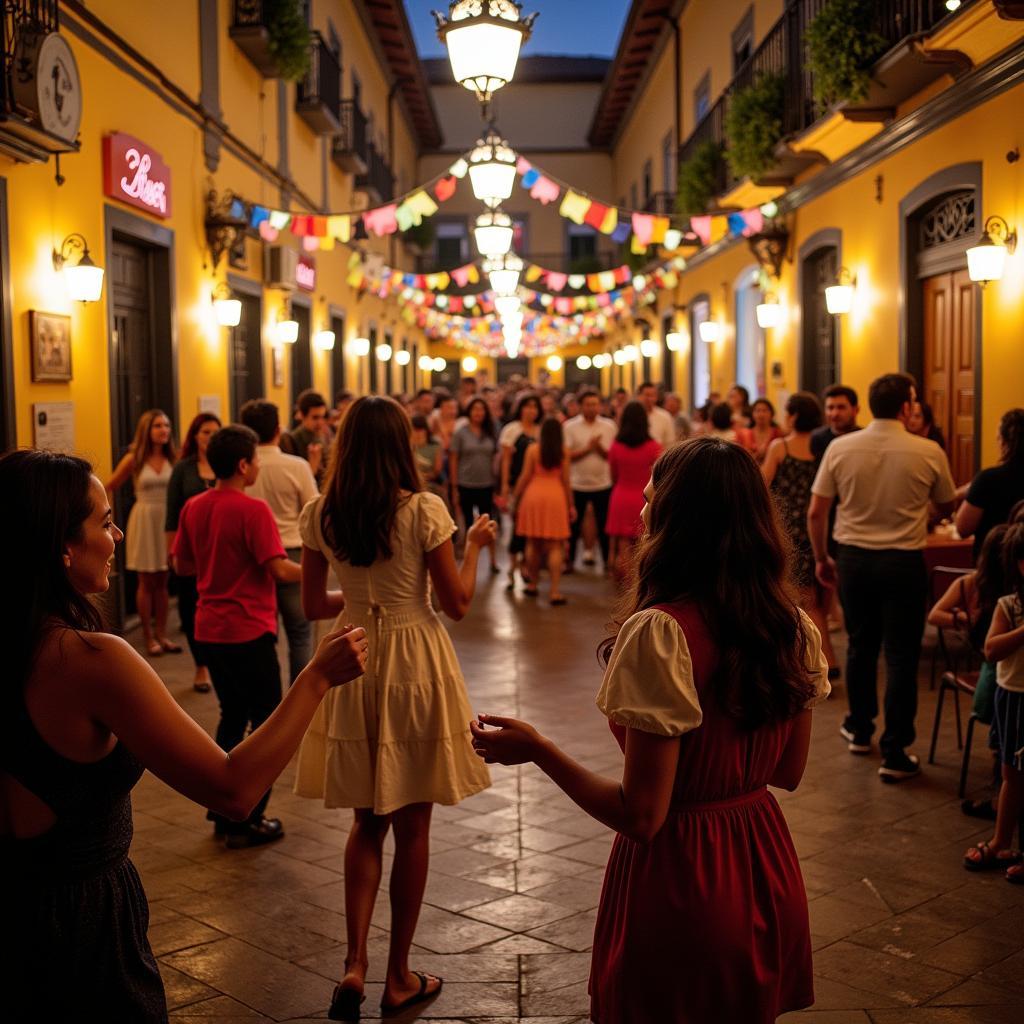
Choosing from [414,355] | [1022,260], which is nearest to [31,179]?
[1022,260]

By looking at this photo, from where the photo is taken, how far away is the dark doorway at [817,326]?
43.0ft

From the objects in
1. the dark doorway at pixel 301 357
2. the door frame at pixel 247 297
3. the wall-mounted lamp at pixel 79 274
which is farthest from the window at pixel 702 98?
the wall-mounted lamp at pixel 79 274

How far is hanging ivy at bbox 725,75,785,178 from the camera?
1283cm

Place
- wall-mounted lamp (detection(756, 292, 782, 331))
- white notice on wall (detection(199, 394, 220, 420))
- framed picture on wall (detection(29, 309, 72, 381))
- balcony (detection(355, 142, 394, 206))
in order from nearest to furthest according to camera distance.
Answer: framed picture on wall (detection(29, 309, 72, 381))
white notice on wall (detection(199, 394, 220, 420))
wall-mounted lamp (detection(756, 292, 782, 331))
balcony (detection(355, 142, 394, 206))

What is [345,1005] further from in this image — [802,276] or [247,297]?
[802,276]

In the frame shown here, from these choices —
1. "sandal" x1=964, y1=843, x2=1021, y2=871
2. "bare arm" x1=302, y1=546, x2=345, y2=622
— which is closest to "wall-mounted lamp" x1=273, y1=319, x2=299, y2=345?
"bare arm" x1=302, y1=546, x2=345, y2=622

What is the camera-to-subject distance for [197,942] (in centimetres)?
404

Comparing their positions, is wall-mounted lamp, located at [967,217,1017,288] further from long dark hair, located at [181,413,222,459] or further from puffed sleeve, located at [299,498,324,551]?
puffed sleeve, located at [299,498,324,551]

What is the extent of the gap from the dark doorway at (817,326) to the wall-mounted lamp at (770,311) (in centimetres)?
55

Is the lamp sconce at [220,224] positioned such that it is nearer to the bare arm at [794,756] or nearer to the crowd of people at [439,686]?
the crowd of people at [439,686]

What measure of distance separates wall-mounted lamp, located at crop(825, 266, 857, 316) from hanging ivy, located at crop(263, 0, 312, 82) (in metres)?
6.22

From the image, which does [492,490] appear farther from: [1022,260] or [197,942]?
[197,942]

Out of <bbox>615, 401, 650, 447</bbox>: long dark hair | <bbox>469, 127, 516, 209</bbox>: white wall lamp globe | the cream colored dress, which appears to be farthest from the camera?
<bbox>615, 401, 650, 447</bbox>: long dark hair

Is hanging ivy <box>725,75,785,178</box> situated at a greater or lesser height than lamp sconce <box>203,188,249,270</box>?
greater
